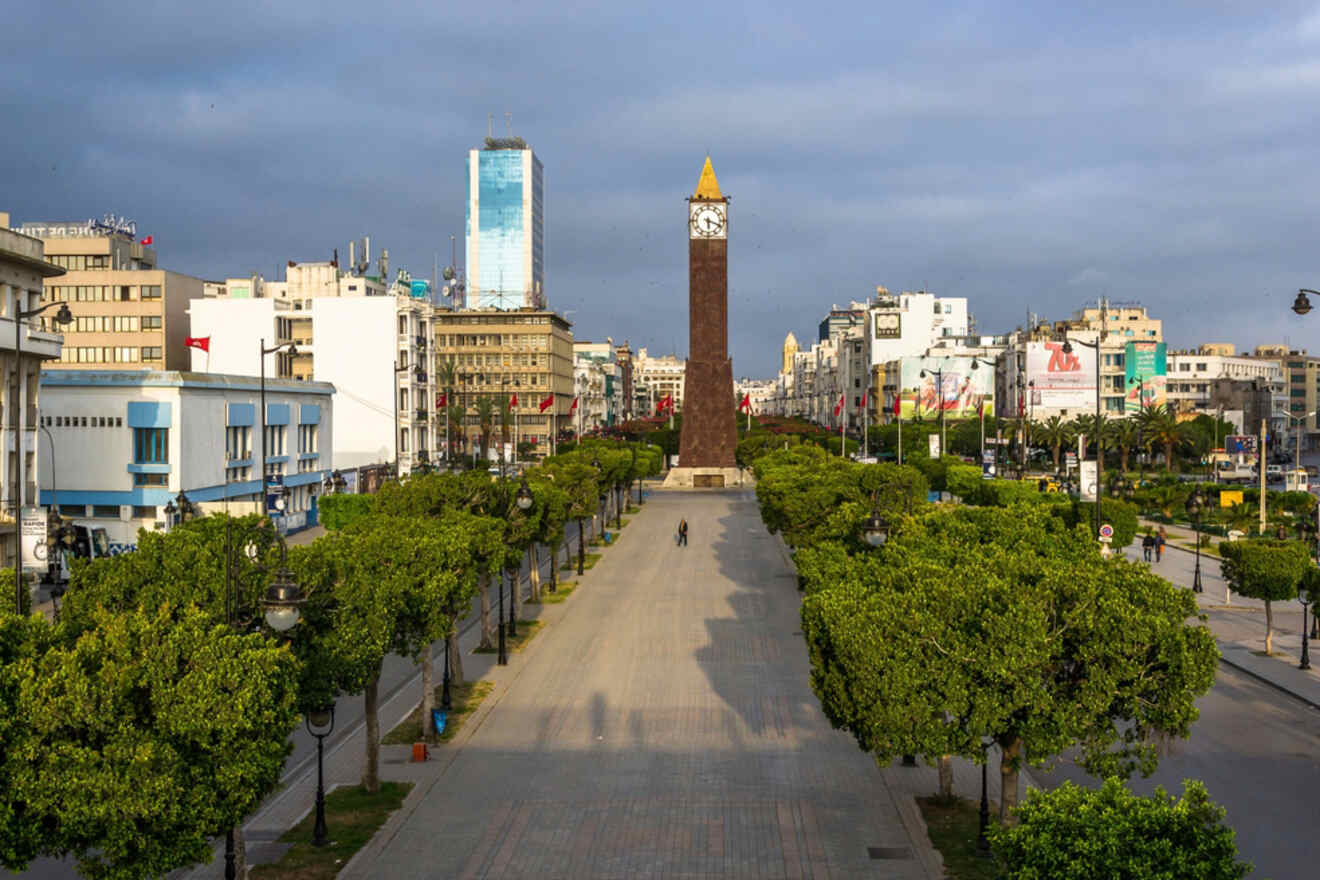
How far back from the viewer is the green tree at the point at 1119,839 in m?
11.4

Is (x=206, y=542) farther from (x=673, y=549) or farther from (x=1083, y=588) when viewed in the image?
(x=673, y=549)

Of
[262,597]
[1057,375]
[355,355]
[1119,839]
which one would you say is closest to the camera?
[1119,839]

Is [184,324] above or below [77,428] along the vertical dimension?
above


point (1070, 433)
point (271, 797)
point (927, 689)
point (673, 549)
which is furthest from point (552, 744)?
point (1070, 433)

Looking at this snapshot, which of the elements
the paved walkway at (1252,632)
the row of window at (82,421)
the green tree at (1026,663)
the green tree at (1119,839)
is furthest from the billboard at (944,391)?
the green tree at (1119,839)

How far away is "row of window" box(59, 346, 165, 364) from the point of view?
100062 mm

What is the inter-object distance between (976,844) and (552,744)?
10.3 m

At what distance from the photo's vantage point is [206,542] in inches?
830

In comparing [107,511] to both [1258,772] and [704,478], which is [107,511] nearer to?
[1258,772]

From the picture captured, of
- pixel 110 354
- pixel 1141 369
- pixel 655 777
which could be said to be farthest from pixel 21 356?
pixel 1141 369

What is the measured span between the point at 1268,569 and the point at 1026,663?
24212 mm

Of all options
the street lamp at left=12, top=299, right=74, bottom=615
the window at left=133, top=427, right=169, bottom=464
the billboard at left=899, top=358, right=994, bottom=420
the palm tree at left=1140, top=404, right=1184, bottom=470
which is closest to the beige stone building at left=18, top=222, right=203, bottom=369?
the window at left=133, top=427, right=169, bottom=464

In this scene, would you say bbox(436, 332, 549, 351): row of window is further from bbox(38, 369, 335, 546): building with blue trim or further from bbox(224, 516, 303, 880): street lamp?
bbox(224, 516, 303, 880): street lamp

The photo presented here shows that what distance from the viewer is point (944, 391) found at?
150625 mm
